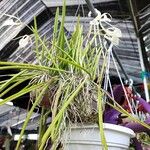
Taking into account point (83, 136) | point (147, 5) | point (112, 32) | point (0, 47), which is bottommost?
point (83, 136)

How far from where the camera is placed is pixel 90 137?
0.80 metres

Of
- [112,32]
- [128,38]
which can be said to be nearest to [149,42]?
[128,38]

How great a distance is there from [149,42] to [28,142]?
1.39m

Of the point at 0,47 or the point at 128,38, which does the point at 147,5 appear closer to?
the point at 128,38

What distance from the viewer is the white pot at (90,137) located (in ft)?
2.61

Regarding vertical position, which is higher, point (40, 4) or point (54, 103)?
point (40, 4)

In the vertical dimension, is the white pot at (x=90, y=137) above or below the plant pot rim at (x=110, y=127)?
below

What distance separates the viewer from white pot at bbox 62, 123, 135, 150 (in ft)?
2.61

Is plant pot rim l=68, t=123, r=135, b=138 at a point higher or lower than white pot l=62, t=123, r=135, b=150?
higher

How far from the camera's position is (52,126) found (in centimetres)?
70

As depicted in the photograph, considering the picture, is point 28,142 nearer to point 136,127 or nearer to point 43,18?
point 43,18

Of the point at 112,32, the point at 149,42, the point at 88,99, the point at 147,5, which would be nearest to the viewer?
the point at 88,99

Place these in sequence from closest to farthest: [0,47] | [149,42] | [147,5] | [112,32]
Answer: [112,32] < [147,5] < [0,47] < [149,42]

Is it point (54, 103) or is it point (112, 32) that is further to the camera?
point (112, 32)
